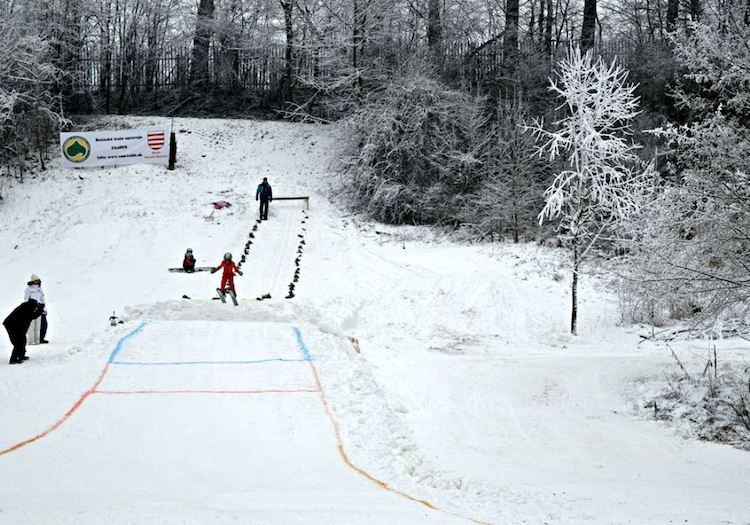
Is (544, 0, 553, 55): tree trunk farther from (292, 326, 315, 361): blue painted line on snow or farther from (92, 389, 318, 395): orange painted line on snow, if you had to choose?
(92, 389, 318, 395): orange painted line on snow

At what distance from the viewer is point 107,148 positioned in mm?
30312

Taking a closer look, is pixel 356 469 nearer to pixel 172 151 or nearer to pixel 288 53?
pixel 172 151

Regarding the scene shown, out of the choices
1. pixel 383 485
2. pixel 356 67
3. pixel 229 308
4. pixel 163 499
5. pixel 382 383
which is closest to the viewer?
pixel 163 499

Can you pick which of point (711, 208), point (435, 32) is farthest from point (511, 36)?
point (711, 208)

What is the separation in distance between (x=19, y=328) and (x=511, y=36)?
27.3 m

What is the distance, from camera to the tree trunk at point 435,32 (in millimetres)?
33469

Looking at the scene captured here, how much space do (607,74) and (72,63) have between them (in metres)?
29.7

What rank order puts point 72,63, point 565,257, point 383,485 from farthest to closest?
1. point 72,63
2. point 565,257
3. point 383,485

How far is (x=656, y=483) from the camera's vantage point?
8172mm

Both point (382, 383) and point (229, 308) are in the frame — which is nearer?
point (382, 383)

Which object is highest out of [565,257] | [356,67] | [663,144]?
[356,67]

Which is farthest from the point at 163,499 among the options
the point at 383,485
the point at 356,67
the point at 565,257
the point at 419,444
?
the point at 356,67

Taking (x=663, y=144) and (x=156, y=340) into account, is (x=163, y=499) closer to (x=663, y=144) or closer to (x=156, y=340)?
(x=156, y=340)

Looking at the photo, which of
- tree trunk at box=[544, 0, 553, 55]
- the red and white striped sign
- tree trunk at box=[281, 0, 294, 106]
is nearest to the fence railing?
tree trunk at box=[281, 0, 294, 106]
